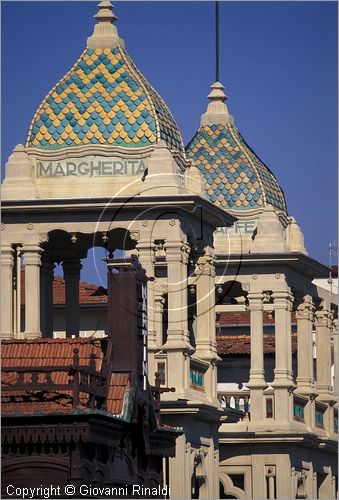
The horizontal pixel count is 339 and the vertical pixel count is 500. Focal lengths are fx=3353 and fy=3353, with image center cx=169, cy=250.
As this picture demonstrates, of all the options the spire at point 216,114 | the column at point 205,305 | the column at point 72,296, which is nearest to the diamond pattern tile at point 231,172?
the spire at point 216,114

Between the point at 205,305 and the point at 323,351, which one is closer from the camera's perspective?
the point at 205,305

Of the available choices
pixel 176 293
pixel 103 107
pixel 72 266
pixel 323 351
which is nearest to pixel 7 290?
pixel 176 293

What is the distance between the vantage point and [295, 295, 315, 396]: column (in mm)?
108438

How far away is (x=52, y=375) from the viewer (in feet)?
264

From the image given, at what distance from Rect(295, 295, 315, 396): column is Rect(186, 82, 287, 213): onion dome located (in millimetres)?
4020

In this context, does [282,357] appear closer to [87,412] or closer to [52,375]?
[52,375]

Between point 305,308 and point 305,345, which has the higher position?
point 305,308

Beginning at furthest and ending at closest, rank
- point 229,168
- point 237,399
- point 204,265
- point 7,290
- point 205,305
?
point 237,399 < point 229,168 < point 204,265 < point 205,305 < point 7,290

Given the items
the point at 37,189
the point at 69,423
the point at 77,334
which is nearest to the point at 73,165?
the point at 37,189

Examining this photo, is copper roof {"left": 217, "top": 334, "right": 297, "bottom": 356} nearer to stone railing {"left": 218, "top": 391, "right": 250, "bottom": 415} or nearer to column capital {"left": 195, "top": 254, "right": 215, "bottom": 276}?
stone railing {"left": 218, "top": 391, "right": 250, "bottom": 415}

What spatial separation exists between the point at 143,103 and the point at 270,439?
16847mm

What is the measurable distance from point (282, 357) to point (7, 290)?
1573 cm

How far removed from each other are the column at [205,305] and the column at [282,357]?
948 centimetres

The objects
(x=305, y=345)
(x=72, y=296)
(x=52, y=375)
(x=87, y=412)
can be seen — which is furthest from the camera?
(x=305, y=345)
